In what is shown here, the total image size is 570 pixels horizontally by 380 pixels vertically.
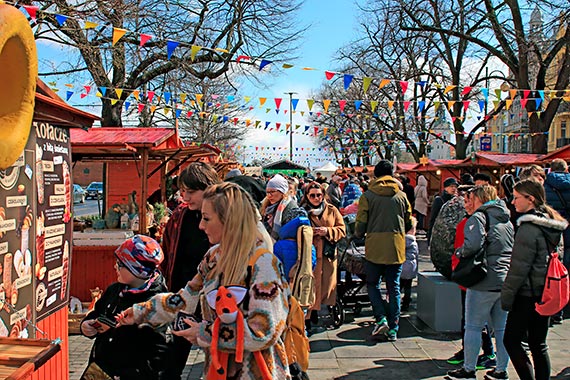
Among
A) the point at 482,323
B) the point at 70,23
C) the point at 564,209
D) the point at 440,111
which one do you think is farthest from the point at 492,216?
the point at 440,111

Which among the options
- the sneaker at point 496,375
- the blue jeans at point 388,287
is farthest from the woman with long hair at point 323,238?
the sneaker at point 496,375

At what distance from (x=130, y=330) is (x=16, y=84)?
1.62 meters

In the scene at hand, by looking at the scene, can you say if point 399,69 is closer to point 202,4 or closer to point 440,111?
point 440,111

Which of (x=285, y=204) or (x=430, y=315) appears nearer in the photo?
(x=285, y=204)

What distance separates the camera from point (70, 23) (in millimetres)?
9289

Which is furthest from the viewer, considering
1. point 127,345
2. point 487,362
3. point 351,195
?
point 351,195

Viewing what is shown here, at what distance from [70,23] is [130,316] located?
825 cm

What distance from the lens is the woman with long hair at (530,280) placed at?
3.82m

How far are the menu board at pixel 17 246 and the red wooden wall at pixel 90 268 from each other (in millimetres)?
3556

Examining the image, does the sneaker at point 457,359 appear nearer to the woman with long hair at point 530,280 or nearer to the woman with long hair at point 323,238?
the woman with long hair at point 530,280

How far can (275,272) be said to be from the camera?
2219mm

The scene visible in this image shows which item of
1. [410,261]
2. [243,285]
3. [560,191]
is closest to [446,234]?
[410,261]

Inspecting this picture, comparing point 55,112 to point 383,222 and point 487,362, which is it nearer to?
point 383,222

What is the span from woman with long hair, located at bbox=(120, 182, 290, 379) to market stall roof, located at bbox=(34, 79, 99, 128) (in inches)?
56.5
